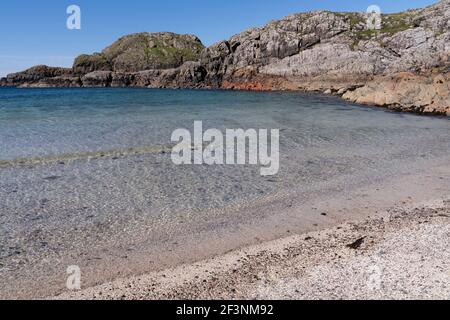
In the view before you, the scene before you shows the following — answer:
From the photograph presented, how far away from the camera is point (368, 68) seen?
83062 millimetres

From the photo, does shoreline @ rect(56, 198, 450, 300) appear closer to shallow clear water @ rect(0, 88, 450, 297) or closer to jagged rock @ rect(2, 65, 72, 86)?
shallow clear water @ rect(0, 88, 450, 297)

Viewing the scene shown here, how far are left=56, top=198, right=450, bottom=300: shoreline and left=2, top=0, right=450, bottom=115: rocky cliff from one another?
37.5 m

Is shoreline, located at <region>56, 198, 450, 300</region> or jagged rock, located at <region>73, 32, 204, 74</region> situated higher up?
jagged rock, located at <region>73, 32, 204, 74</region>

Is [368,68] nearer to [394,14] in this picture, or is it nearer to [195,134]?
[394,14]

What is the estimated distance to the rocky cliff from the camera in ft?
173

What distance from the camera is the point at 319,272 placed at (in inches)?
276

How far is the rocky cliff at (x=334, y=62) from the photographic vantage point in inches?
2079

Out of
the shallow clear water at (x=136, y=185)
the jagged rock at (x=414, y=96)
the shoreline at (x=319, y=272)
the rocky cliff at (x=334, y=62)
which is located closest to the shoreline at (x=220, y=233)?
the shallow clear water at (x=136, y=185)

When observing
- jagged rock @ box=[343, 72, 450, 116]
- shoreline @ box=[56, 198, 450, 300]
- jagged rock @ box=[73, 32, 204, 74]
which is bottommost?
shoreline @ box=[56, 198, 450, 300]

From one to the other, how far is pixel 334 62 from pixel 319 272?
297 ft

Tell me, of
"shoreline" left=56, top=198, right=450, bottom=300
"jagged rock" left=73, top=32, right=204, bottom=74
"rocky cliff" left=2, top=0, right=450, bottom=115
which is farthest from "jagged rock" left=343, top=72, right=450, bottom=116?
"jagged rock" left=73, top=32, right=204, bottom=74

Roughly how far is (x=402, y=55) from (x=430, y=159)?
75815 millimetres

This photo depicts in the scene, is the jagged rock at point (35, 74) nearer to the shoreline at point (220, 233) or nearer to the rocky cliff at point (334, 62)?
the rocky cliff at point (334, 62)
